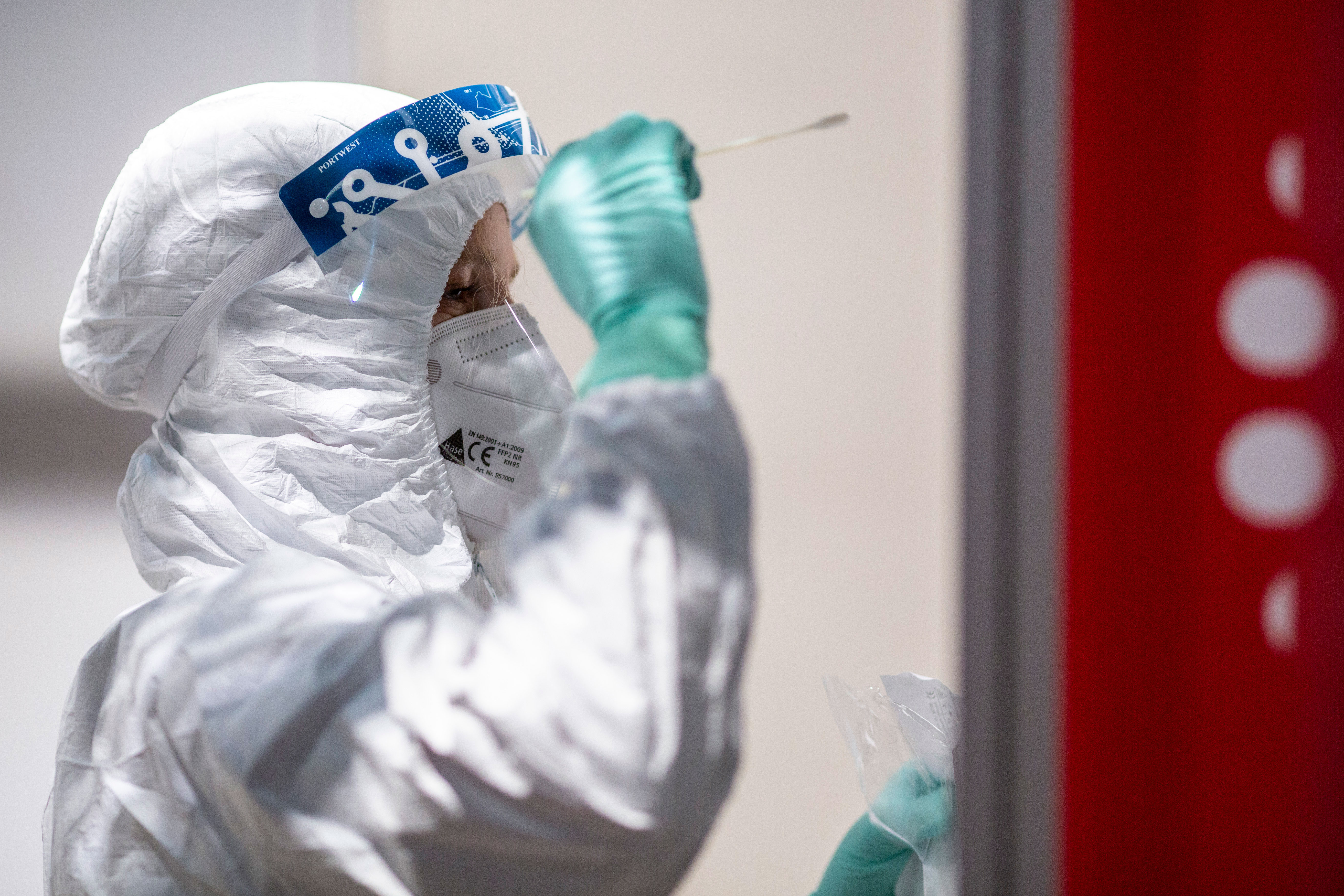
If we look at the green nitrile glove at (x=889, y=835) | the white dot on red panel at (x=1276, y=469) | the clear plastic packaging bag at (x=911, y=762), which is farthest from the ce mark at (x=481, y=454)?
the white dot on red panel at (x=1276, y=469)

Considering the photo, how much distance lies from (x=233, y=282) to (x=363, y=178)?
6.1 inches

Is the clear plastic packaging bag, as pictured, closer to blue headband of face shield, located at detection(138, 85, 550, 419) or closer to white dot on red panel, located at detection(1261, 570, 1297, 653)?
white dot on red panel, located at detection(1261, 570, 1297, 653)

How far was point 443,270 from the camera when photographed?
815 millimetres

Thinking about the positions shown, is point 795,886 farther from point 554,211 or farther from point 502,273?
point 554,211

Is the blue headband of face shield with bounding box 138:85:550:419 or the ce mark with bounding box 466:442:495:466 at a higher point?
the blue headband of face shield with bounding box 138:85:550:419

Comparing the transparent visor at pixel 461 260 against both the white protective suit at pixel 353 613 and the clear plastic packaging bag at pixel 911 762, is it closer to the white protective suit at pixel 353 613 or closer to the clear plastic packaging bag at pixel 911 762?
the white protective suit at pixel 353 613

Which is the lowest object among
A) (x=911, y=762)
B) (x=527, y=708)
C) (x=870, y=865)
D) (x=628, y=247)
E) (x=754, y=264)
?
(x=870, y=865)

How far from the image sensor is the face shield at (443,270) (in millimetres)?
765

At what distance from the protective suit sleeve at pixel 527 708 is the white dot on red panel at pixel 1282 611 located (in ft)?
0.82

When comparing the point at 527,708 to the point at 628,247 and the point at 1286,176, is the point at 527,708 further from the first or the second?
the point at 1286,176

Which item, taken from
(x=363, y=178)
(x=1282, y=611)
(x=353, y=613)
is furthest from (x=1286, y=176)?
(x=363, y=178)

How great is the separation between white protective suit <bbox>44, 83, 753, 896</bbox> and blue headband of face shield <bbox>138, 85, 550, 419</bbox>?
1 centimetres

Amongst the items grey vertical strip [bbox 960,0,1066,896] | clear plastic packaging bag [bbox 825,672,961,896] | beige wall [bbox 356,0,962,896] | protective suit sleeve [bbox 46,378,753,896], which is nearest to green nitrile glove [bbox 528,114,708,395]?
protective suit sleeve [bbox 46,378,753,896]

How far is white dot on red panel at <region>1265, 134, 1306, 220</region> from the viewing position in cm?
37
